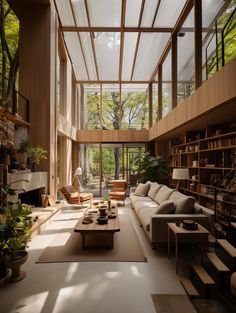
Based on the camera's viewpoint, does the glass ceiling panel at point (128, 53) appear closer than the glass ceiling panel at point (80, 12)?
No

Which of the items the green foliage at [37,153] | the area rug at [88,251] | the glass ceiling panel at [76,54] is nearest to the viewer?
the area rug at [88,251]

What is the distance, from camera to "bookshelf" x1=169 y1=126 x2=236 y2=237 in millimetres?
4527

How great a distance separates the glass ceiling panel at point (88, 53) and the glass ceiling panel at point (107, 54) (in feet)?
0.73

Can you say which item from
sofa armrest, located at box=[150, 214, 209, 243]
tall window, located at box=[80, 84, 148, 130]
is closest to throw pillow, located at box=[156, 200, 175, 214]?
sofa armrest, located at box=[150, 214, 209, 243]

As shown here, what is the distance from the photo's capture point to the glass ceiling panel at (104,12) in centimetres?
551

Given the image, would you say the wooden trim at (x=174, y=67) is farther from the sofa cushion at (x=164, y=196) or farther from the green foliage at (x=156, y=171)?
the sofa cushion at (x=164, y=196)

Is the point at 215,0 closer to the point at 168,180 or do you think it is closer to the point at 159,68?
the point at 159,68

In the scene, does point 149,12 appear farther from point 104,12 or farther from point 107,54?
point 107,54

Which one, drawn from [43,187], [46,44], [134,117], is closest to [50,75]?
[46,44]

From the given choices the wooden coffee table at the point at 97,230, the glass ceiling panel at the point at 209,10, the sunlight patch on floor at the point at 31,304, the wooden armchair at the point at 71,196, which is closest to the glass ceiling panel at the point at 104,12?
the glass ceiling panel at the point at 209,10

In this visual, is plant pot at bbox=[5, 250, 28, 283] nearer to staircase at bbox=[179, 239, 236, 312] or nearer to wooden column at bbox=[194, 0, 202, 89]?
staircase at bbox=[179, 239, 236, 312]

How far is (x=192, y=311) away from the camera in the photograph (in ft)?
7.13

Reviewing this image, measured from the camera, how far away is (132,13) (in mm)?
5844

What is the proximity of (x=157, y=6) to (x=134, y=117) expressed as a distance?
5086mm
